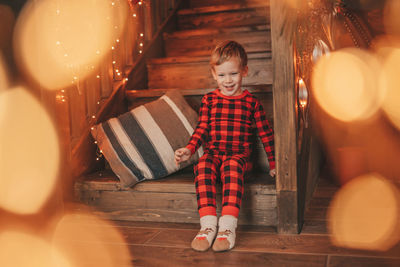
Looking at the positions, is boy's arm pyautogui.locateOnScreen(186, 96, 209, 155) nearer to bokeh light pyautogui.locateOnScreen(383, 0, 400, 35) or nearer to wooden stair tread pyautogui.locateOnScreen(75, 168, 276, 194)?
wooden stair tread pyautogui.locateOnScreen(75, 168, 276, 194)

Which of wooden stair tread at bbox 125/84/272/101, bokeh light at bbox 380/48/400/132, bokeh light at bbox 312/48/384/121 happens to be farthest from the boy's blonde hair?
bokeh light at bbox 380/48/400/132

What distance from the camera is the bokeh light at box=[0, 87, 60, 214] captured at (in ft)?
4.96

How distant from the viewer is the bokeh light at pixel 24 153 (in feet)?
4.96

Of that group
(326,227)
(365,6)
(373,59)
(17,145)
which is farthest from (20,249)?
(365,6)

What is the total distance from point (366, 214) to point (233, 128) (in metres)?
0.67

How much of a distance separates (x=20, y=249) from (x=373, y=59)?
2.17 m

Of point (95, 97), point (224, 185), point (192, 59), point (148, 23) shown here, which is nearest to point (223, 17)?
point (148, 23)

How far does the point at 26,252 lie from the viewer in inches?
58.2

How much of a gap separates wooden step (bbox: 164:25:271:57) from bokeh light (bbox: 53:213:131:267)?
128 centimetres

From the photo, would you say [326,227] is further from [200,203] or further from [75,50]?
[75,50]

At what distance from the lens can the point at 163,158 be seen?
1.84 m

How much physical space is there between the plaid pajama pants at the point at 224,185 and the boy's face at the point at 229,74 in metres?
0.30

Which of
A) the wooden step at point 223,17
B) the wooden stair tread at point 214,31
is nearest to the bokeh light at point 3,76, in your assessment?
the wooden stair tread at point 214,31

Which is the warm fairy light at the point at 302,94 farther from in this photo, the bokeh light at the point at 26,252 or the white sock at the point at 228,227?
the bokeh light at the point at 26,252
